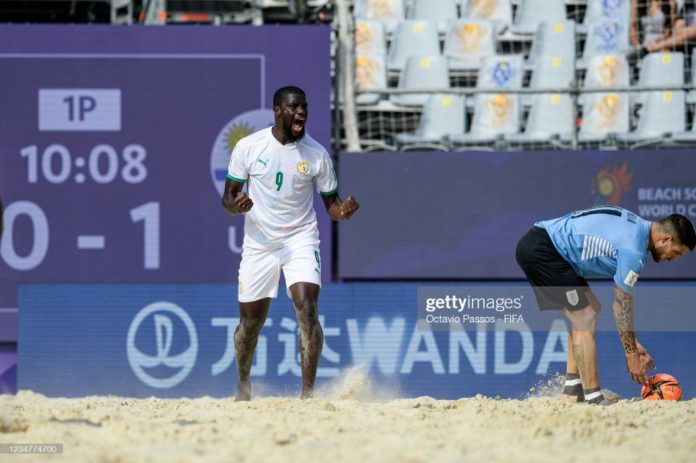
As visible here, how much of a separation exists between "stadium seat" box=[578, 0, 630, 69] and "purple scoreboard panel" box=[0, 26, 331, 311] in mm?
3163

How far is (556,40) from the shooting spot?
36.8ft

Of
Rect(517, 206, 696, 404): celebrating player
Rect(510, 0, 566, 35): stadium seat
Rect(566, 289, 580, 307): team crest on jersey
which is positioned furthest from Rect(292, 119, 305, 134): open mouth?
Rect(510, 0, 566, 35): stadium seat

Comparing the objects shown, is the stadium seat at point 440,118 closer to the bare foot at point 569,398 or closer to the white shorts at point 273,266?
the white shorts at point 273,266

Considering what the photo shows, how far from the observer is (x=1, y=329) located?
9844 millimetres

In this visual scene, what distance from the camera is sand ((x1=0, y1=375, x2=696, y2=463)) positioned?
486 centimetres

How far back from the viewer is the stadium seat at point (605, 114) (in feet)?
35.2

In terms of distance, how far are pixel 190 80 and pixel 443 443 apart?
563 cm

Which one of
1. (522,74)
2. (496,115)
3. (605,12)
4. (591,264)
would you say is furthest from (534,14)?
(591,264)

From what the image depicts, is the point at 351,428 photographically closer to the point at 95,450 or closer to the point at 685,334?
the point at 95,450

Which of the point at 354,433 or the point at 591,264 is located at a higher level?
the point at 591,264

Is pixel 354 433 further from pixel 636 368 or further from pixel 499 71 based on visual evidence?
pixel 499 71

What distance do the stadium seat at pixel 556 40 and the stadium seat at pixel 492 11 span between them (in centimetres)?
62

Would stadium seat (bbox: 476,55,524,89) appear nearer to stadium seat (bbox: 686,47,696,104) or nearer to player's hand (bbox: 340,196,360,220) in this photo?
stadium seat (bbox: 686,47,696,104)

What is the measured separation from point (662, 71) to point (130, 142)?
207 inches
